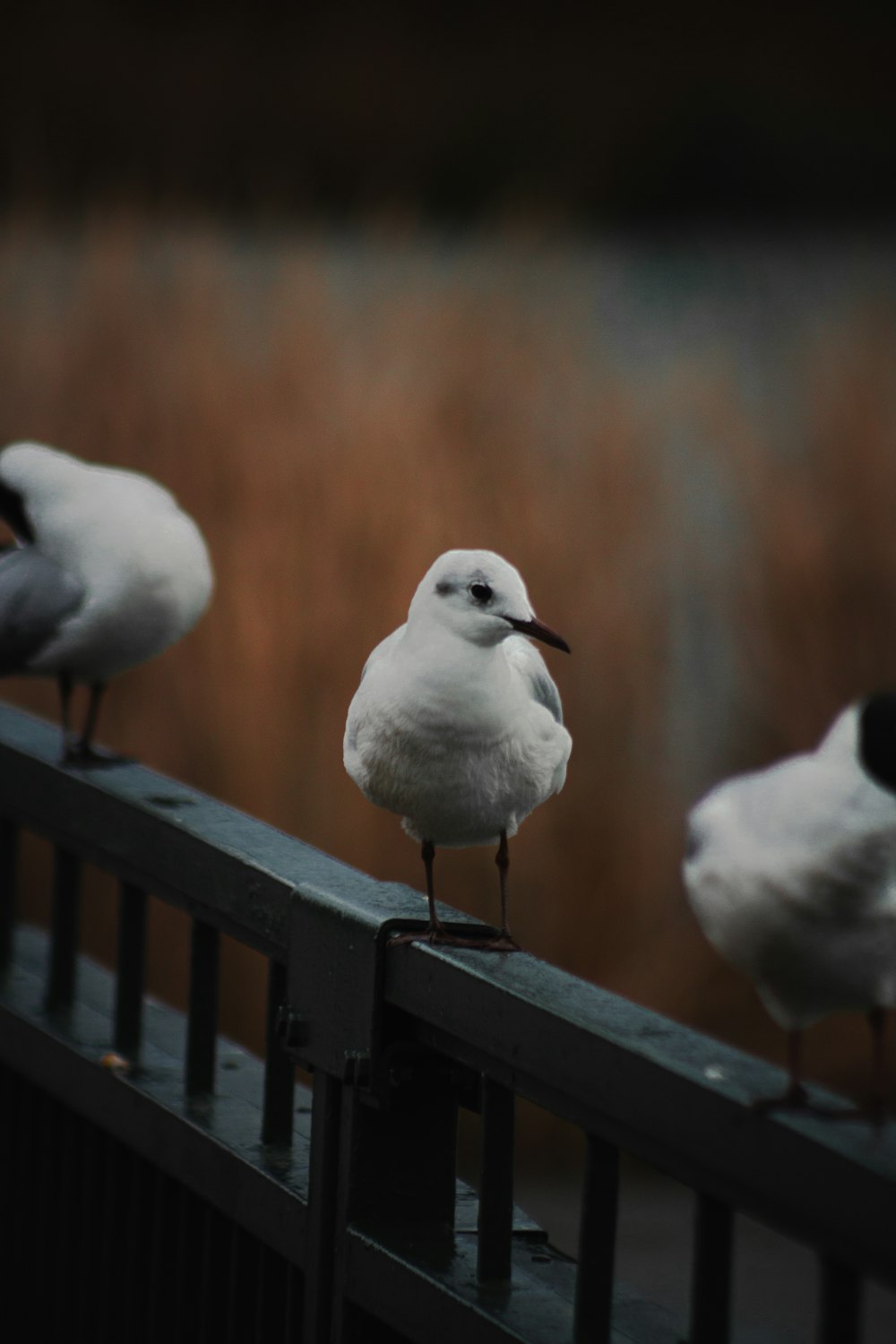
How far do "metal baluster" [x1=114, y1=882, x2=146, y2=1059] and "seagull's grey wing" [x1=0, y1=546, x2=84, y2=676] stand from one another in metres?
0.36

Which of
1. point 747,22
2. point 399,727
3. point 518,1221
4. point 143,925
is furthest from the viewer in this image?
point 747,22

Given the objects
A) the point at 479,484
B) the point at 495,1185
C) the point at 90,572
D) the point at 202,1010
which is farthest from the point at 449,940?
the point at 479,484

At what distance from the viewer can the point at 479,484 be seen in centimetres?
400

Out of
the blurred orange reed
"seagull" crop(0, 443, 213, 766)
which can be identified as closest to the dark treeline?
the blurred orange reed

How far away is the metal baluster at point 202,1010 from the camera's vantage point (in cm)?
158

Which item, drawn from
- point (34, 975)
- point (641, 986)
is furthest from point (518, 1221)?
point (641, 986)

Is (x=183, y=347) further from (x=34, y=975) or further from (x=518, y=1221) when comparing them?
(x=518, y=1221)

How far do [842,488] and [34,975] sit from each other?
2.54 meters

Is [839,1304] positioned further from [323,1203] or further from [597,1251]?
[323,1203]

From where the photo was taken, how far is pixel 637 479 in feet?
13.4

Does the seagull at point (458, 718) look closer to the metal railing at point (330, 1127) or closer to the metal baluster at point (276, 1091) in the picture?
the metal railing at point (330, 1127)

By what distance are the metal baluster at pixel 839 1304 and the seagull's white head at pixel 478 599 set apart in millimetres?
401

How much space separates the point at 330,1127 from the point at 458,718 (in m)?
0.36

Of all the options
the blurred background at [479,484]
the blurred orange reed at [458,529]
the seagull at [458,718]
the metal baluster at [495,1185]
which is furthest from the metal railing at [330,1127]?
the blurred orange reed at [458,529]
